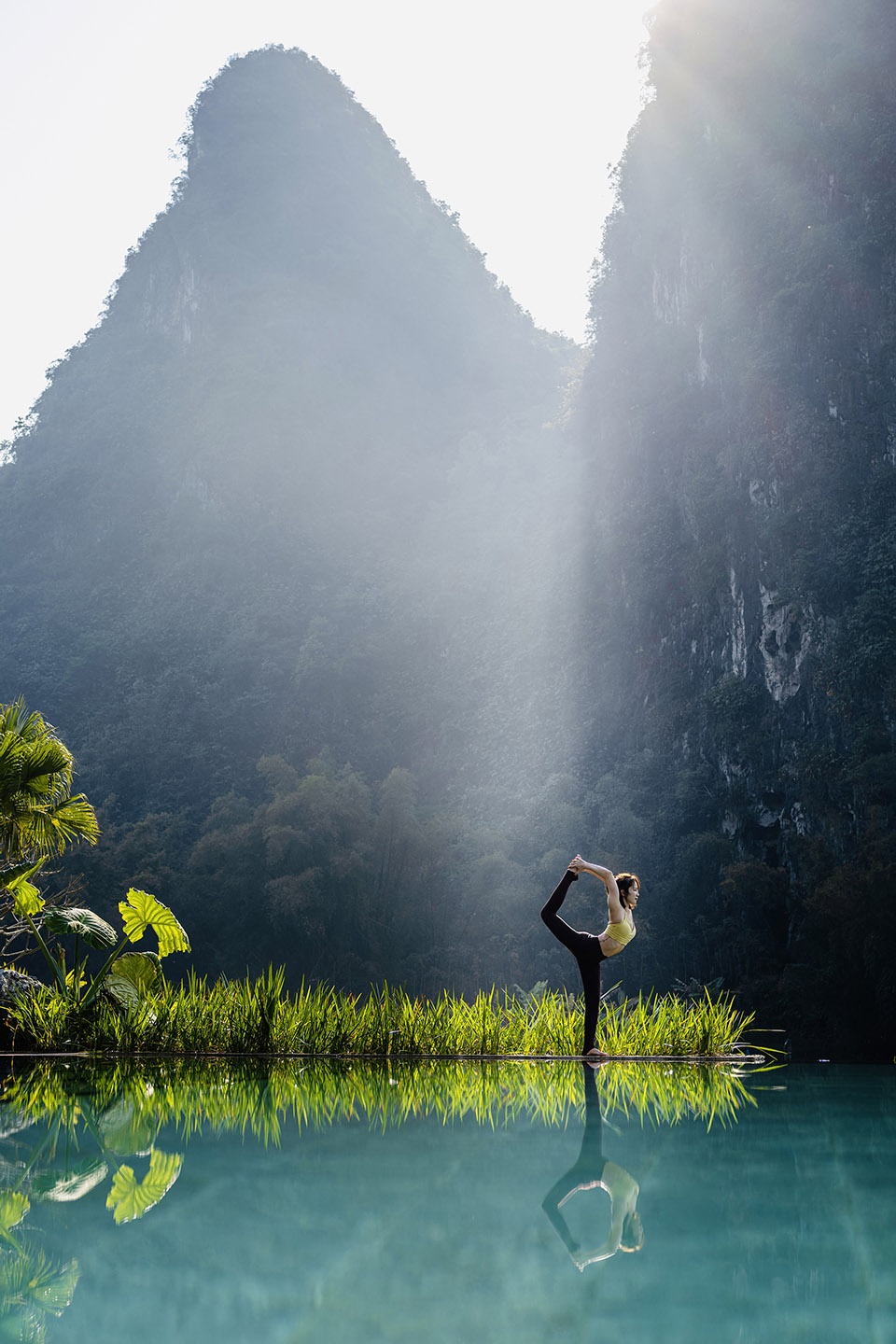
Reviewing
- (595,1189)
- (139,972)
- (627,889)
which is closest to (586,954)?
(627,889)

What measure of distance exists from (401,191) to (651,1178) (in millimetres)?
71131

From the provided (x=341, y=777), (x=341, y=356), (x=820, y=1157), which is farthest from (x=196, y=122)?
(x=820, y=1157)

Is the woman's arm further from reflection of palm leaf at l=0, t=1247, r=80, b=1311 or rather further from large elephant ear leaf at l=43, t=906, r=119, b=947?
large elephant ear leaf at l=43, t=906, r=119, b=947

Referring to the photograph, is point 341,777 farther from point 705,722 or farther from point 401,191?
point 401,191

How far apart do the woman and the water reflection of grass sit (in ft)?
1.07

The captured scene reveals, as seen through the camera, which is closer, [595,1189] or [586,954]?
[595,1189]

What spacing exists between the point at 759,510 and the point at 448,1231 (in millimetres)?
25792

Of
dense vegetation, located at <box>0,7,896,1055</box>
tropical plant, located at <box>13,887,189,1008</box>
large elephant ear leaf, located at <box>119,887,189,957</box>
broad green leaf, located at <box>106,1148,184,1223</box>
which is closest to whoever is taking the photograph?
broad green leaf, located at <box>106,1148,184,1223</box>

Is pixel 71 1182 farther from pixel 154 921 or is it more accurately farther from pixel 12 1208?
pixel 154 921

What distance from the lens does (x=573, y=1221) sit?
264 cm

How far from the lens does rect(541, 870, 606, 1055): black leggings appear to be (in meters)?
6.34

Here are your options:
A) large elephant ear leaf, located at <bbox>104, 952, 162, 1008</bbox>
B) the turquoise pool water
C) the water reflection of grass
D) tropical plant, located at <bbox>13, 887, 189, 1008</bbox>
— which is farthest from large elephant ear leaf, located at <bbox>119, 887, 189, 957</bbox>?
the turquoise pool water

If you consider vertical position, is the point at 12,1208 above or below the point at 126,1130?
above

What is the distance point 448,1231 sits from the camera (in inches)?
103
